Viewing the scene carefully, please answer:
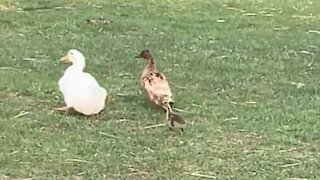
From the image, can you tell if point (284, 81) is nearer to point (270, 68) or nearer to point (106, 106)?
point (270, 68)

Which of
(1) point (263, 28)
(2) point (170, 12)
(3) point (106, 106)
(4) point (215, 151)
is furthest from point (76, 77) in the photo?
(2) point (170, 12)

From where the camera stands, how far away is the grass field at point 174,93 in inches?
205

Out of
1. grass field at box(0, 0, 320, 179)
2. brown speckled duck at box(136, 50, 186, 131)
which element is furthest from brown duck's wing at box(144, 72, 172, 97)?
grass field at box(0, 0, 320, 179)

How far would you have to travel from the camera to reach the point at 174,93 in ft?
22.8

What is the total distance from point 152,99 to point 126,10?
482 cm

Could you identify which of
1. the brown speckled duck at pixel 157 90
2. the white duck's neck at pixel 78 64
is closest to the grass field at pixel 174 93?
the brown speckled duck at pixel 157 90

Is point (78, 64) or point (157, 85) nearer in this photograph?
point (78, 64)

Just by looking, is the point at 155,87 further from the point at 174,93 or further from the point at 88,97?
the point at 88,97

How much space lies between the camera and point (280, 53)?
8625mm

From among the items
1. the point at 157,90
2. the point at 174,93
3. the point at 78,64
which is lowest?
the point at 174,93

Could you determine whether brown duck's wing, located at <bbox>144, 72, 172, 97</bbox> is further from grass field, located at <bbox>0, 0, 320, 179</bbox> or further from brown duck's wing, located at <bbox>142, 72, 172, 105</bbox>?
grass field, located at <bbox>0, 0, 320, 179</bbox>

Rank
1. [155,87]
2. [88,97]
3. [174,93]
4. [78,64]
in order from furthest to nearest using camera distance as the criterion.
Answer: [174,93] → [155,87] → [78,64] → [88,97]

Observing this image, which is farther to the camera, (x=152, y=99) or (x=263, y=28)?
(x=263, y=28)

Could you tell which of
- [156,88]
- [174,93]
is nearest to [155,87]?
[156,88]
